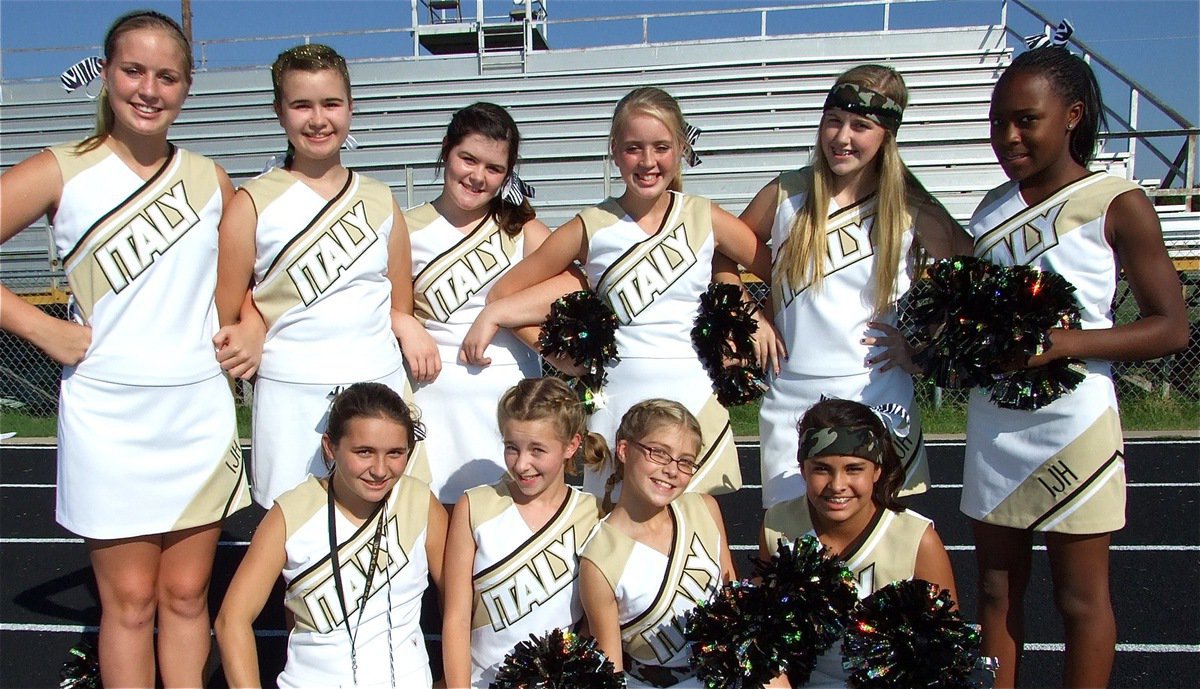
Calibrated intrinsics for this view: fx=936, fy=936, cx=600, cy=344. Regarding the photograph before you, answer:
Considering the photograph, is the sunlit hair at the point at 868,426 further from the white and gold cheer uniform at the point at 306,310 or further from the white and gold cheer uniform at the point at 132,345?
the white and gold cheer uniform at the point at 132,345

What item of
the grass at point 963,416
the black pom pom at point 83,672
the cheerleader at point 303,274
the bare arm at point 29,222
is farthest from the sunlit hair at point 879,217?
the grass at point 963,416

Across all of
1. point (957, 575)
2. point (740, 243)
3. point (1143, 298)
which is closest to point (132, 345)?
point (740, 243)

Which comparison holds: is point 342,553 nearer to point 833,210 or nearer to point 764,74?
point 833,210

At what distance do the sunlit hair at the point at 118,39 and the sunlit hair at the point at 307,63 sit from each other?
0.23 meters

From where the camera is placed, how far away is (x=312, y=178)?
2562 millimetres

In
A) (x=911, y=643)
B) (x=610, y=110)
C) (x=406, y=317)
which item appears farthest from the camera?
(x=610, y=110)

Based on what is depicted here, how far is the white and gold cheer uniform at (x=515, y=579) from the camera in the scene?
2.50 metres

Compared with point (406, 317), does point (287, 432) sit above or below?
below

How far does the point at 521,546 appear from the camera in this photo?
2.51 m

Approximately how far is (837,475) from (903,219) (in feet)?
2.39

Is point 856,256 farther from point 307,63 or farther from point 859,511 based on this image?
point 307,63

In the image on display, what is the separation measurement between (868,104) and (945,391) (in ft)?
20.3

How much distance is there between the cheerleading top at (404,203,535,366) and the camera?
2822 millimetres

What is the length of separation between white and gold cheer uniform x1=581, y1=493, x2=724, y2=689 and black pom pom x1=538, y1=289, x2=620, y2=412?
426 millimetres
